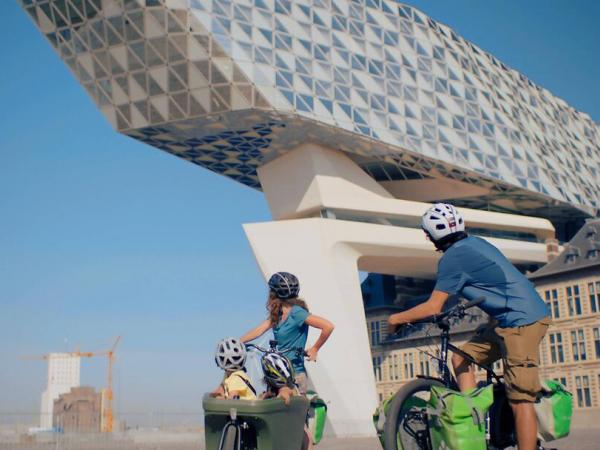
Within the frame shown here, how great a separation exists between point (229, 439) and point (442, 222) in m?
1.95

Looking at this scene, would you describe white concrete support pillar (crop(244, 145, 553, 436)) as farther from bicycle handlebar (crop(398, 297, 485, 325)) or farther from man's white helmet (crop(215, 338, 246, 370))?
bicycle handlebar (crop(398, 297, 485, 325))

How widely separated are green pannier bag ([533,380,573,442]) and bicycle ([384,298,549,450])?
15 cm

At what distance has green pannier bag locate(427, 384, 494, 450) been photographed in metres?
4.54

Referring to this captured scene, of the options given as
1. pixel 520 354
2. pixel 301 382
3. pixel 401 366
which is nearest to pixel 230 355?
pixel 301 382

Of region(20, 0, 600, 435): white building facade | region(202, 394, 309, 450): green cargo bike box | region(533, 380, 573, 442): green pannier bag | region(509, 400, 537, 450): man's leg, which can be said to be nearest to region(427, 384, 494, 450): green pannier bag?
region(509, 400, 537, 450): man's leg

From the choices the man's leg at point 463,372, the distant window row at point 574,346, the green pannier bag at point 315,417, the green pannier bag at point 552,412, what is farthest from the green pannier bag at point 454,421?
the distant window row at point 574,346

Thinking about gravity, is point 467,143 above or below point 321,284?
above

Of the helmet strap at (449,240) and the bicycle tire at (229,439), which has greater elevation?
the helmet strap at (449,240)

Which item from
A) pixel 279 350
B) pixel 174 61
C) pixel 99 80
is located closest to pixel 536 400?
pixel 279 350

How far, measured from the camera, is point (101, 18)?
3638 centimetres

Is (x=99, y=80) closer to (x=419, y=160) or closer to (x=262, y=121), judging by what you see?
(x=262, y=121)

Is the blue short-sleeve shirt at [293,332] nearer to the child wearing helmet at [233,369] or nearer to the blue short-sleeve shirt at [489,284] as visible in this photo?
the child wearing helmet at [233,369]

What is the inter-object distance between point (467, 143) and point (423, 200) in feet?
15.1

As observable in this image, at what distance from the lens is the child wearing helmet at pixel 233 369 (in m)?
5.98
